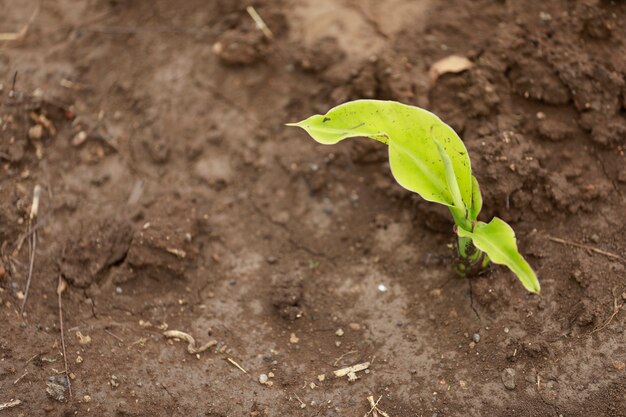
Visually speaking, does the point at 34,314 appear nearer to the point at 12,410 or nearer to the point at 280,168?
the point at 12,410

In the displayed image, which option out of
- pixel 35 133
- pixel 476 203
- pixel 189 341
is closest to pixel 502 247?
pixel 476 203

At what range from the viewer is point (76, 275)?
8.16 ft

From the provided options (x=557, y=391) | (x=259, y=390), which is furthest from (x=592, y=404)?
(x=259, y=390)

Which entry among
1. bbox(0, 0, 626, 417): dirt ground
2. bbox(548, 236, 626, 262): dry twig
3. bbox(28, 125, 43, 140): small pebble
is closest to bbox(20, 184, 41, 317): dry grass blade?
bbox(0, 0, 626, 417): dirt ground

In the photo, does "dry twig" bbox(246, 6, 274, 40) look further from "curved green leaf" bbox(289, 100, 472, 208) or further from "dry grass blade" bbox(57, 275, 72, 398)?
"dry grass blade" bbox(57, 275, 72, 398)

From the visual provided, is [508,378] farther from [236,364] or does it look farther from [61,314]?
[61,314]

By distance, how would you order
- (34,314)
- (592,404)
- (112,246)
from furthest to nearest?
(112,246)
(34,314)
(592,404)

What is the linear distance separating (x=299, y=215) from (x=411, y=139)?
715 mm

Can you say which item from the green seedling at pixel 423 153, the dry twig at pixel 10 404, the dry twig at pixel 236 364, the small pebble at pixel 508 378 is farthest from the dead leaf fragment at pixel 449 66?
the dry twig at pixel 10 404

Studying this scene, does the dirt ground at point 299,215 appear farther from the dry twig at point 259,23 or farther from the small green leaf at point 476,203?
the small green leaf at point 476,203

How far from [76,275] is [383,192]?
3.91 ft

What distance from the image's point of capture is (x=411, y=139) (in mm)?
2139

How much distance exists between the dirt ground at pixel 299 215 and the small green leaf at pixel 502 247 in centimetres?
33

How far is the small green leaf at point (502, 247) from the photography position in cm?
188
